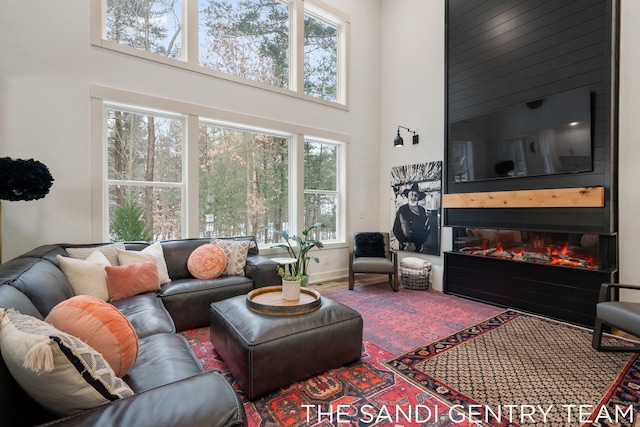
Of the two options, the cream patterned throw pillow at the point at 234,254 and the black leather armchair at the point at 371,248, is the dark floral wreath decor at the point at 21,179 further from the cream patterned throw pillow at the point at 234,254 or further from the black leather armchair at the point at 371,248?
the black leather armchair at the point at 371,248

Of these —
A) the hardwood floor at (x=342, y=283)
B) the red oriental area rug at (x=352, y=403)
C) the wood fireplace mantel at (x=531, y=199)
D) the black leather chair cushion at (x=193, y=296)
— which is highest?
the wood fireplace mantel at (x=531, y=199)

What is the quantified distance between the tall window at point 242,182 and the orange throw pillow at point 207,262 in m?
0.70

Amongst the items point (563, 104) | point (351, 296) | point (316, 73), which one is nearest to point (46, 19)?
point (316, 73)

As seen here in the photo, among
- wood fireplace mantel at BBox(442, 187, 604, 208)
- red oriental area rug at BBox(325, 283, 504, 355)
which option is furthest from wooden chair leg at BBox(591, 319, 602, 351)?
wood fireplace mantel at BBox(442, 187, 604, 208)

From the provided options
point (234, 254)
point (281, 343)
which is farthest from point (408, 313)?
point (234, 254)

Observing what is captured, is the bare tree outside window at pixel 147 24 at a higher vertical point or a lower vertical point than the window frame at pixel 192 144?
higher

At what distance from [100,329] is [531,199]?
3.96 m

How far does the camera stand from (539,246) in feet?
11.2

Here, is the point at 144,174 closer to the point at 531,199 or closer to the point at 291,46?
the point at 291,46

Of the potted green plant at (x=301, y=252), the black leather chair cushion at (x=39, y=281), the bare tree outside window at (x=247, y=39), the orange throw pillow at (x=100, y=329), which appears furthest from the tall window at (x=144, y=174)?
the orange throw pillow at (x=100, y=329)

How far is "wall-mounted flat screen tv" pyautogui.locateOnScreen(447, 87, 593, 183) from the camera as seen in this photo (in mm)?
2969

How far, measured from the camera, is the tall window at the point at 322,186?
480 cm

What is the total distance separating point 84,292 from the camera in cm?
230

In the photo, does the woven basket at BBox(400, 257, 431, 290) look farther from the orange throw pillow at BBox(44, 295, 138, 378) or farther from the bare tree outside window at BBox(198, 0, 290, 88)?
the orange throw pillow at BBox(44, 295, 138, 378)
